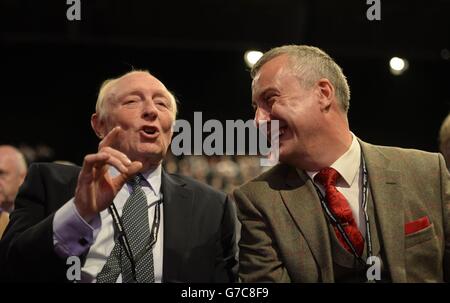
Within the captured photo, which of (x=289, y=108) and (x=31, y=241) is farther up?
(x=289, y=108)

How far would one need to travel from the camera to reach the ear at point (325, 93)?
1892mm

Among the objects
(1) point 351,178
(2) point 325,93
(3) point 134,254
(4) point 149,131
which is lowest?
(3) point 134,254

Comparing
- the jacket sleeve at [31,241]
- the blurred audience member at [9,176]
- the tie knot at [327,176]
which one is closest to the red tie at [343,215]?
the tie knot at [327,176]

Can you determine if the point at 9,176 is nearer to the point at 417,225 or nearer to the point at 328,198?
the point at 328,198

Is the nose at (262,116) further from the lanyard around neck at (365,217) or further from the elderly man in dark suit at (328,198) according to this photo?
the lanyard around neck at (365,217)

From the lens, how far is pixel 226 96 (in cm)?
470

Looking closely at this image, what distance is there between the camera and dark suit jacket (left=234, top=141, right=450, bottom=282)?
1.70 m

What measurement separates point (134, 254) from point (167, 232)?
0.13 metres

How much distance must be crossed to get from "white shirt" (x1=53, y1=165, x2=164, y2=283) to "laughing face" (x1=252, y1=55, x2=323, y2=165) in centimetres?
43

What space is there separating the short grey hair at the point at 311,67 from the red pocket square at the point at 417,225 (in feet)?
1.41

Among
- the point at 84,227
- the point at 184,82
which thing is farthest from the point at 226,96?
the point at 84,227

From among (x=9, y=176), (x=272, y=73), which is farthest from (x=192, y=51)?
(x=272, y=73)

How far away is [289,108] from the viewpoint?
1.83 m
